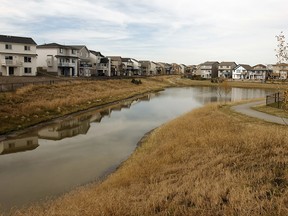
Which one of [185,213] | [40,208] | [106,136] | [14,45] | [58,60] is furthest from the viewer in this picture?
[58,60]

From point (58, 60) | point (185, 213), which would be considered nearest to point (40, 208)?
point (185, 213)

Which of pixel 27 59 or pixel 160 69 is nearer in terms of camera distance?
pixel 27 59

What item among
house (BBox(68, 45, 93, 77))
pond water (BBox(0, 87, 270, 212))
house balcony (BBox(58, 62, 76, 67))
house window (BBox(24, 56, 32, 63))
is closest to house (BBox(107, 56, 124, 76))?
house (BBox(68, 45, 93, 77))

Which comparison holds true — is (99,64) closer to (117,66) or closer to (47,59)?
(117,66)

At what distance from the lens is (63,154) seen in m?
19.8

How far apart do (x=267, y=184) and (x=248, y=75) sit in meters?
119

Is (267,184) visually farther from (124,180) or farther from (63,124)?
(63,124)

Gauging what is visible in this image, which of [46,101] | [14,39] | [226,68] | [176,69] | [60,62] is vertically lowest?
[46,101]

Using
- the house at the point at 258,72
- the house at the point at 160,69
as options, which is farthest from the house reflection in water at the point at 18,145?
the house at the point at 160,69

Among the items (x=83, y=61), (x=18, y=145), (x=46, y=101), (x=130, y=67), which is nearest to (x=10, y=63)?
(x=46, y=101)

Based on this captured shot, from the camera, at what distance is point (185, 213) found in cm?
833

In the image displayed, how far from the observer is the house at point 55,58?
7012cm

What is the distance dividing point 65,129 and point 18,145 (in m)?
5.99

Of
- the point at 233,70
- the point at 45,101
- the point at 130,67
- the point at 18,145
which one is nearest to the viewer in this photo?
the point at 18,145
